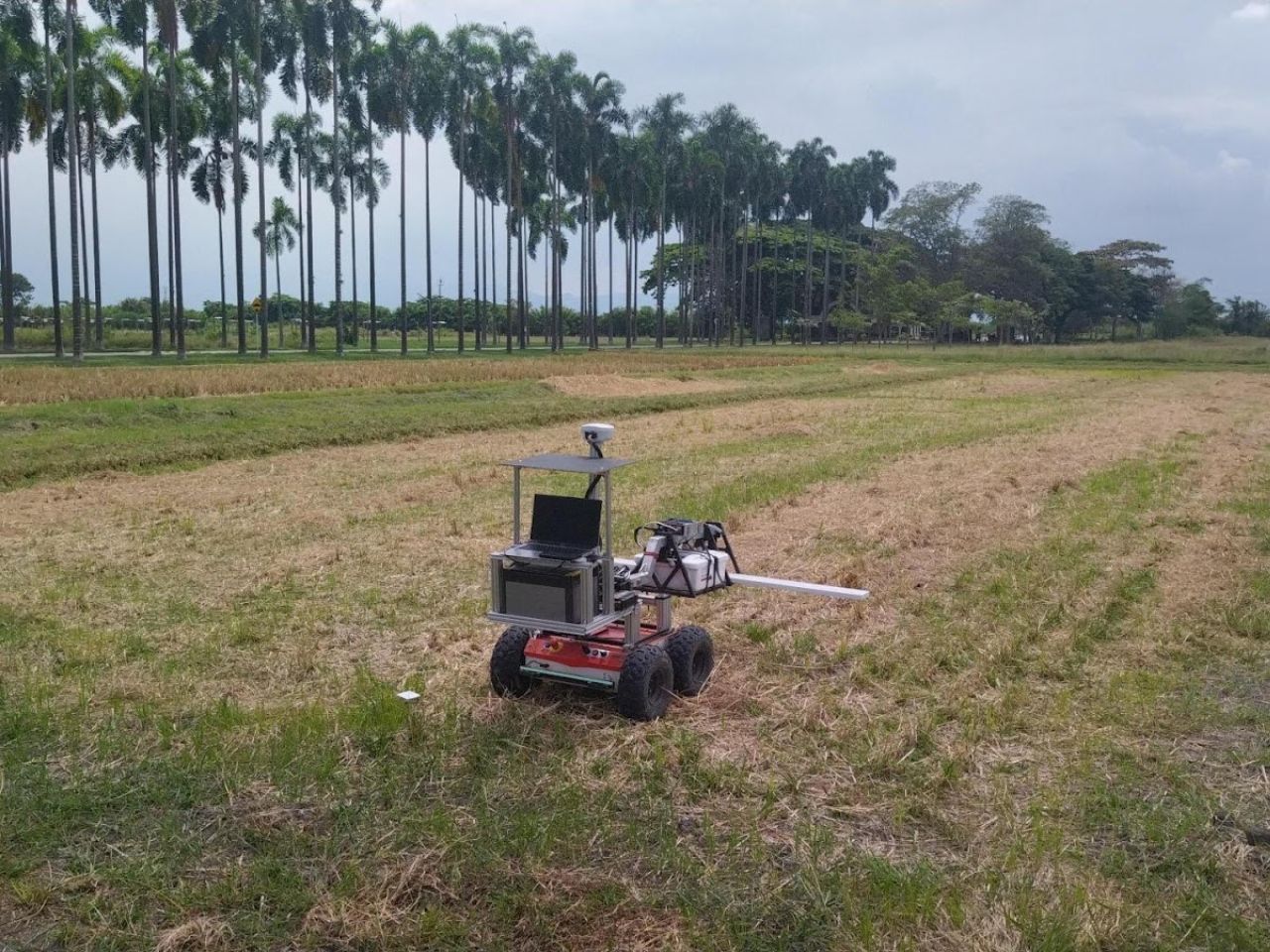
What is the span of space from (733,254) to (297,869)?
10242 cm

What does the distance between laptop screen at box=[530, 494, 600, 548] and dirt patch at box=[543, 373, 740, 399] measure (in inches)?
994

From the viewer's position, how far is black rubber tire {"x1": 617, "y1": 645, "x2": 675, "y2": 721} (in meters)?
5.77

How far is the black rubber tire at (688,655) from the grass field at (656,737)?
Answer: 113 mm

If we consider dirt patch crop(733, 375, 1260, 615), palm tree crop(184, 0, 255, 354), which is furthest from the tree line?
dirt patch crop(733, 375, 1260, 615)

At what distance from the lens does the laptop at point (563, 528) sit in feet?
19.1

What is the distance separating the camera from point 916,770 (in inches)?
211

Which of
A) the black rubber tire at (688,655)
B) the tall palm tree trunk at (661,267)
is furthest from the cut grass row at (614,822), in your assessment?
the tall palm tree trunk at (661,267)

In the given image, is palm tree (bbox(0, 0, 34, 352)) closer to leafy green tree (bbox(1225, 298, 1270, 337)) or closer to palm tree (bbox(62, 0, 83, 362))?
palm tree (bbox(62, 0, 83, 362))

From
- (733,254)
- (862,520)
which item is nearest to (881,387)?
(862,520)

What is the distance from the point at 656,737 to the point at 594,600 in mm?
791

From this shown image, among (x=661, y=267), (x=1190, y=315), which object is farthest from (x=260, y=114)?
(x=1190, y=315)

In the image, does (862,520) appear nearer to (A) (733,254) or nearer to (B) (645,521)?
(B) (645,521)

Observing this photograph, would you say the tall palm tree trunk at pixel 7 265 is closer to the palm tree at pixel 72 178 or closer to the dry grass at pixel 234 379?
the palm tree at pixel 72 178

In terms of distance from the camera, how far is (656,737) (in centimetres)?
576
